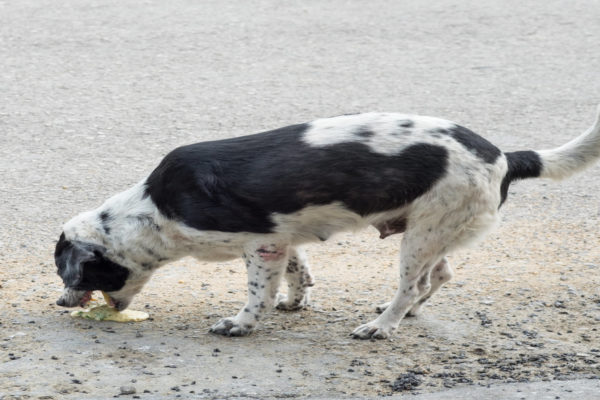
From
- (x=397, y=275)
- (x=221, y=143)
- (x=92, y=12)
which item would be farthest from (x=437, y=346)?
(x=92, y=12)

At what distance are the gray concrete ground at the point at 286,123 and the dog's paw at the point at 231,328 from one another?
2.7 inches

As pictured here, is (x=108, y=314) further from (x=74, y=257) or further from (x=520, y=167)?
(x=520, y=167)

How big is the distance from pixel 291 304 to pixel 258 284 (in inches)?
20.9

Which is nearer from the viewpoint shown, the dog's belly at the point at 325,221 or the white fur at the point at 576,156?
the dog's belly at the point at 325,221

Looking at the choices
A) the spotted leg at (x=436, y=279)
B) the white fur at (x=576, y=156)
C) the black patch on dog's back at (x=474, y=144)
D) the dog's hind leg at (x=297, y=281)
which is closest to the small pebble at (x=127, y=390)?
the dog's hind leg at (x=297, y=281)

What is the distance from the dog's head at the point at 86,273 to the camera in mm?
5668

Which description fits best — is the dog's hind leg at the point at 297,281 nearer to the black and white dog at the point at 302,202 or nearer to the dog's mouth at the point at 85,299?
the black and white dog at the point at 302,202

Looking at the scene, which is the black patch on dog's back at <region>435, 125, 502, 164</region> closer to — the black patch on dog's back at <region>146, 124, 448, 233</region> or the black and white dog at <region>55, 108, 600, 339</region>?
the black and white dog at <region>55, 108, 600, 339</region>

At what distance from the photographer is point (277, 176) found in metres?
5.45

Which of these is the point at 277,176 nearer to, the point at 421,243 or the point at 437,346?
Result: the point at 421,243

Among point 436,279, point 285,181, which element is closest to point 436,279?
point 436,279

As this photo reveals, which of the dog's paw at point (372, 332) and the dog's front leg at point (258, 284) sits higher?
the dog's front leg at point (258, 284)

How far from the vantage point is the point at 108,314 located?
596 centimetres

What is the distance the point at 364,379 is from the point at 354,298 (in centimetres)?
122
